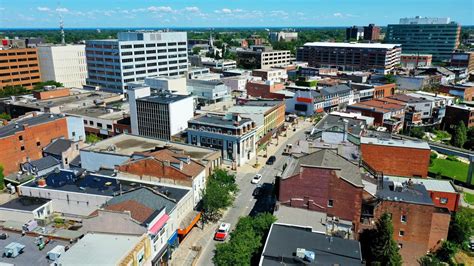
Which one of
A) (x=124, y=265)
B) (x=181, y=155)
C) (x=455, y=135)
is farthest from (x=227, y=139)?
(x=455, y=135)

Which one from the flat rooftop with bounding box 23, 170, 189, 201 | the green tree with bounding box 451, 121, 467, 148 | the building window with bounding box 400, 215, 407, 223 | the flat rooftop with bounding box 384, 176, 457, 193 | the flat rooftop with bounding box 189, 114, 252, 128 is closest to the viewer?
the building window with bounding box 400, 215, 407, 223

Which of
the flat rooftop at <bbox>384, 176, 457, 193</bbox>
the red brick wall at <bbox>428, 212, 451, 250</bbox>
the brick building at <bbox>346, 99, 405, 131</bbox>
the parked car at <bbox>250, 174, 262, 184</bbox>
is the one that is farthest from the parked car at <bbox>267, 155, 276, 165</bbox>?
the red brick wall at <bbox>428, 212, 451, 250</bbox>

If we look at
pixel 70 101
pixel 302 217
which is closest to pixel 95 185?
pixel 302 217

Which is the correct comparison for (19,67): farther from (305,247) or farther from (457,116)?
(457,116)

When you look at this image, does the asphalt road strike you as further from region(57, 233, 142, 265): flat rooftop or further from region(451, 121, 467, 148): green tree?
region(451, 121, 467, 148): green tree

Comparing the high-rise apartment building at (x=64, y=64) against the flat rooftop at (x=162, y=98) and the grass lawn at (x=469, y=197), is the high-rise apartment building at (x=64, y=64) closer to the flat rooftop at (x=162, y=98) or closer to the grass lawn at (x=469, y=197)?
the flat rooftop at (x=162, y=98)

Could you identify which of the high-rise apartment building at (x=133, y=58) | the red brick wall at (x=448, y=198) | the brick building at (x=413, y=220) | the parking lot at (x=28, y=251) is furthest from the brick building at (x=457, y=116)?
the high-rise apartment building at (x=133, y=58)
